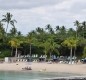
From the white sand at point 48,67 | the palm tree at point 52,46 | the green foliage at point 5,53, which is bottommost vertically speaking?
the white sand at point 48,67

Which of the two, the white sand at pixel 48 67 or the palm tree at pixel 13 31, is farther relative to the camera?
the palm tree at pixel 13 31

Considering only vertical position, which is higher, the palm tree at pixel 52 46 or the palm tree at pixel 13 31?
the palm tree at pixel 13 31

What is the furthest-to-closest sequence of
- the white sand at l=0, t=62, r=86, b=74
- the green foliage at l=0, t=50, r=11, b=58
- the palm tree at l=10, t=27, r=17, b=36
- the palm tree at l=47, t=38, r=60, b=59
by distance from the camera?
Result: the palm tree at l=10, t=27, r=17, b=36 → the green foliage at l=0, t=50, r=11, b=58 → the palm tree at l=47, t=38, r=60, b=59 → the white sand at l=0, t=62, r=86, b=74

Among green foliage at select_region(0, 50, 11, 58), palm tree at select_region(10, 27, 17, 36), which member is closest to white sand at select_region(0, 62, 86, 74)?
green foliage at select_region(0, 50, 11, 58)

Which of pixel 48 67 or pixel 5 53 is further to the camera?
pixel 5 53

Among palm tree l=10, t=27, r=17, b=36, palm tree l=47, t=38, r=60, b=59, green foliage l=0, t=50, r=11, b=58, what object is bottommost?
green foliage l=0, t=50, r=11, b=58

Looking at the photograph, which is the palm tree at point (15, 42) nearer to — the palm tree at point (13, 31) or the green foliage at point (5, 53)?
the green foliage at point (5, 53)

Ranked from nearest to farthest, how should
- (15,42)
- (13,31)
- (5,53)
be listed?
(15,42) < (5,53) < (13,31)

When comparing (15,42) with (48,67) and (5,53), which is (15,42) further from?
(48,67)

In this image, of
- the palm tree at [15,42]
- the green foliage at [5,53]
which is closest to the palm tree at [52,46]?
the palm tree at [15,42]

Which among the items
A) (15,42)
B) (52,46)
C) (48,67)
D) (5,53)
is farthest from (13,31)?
(48,67)

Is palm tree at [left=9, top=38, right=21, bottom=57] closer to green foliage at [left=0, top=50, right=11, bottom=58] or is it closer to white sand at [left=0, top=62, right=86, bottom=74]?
green foliage at [left=0, top=50, right=11, bottom=58]

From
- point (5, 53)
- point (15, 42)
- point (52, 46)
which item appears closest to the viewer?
point (15, 42)

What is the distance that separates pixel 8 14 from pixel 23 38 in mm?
8549
